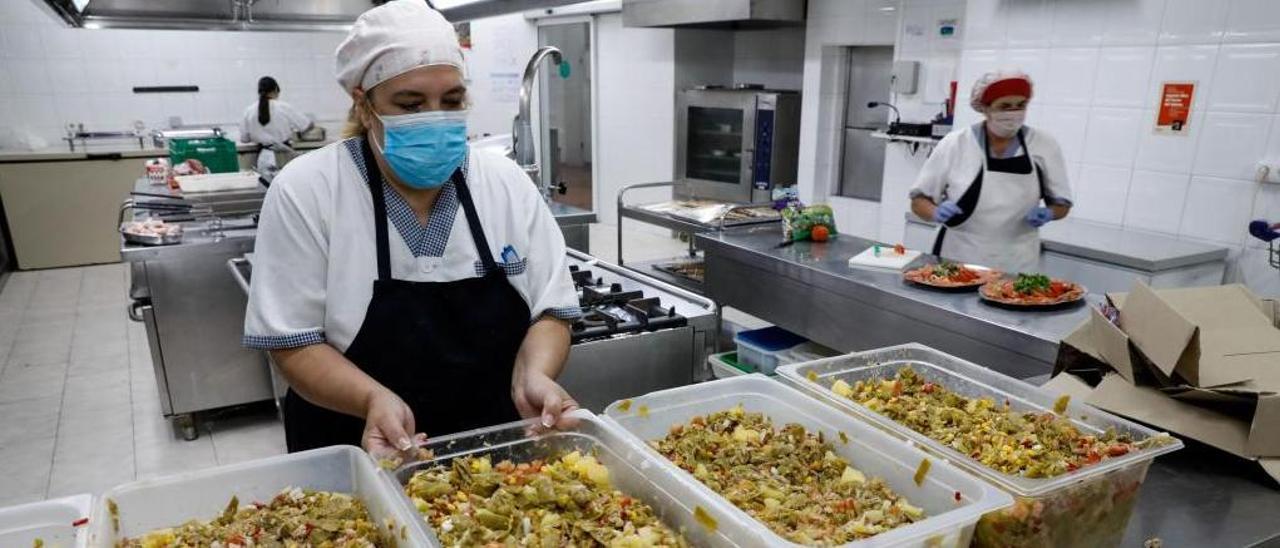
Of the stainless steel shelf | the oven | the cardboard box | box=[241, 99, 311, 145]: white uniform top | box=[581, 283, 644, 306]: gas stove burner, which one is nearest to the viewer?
the cardboard box

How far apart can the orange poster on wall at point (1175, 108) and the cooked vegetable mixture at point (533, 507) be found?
3426mm

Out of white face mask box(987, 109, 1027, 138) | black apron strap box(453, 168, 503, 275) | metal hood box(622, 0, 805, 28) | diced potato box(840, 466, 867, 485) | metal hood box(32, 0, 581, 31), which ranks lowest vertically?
diced potato box(840, 466, 867, 485)

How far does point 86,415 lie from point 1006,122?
4325 mm

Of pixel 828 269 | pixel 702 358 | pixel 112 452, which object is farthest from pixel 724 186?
pixel 112 452

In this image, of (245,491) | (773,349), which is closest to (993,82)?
(773,349)

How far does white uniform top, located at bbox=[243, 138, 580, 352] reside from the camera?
137cm

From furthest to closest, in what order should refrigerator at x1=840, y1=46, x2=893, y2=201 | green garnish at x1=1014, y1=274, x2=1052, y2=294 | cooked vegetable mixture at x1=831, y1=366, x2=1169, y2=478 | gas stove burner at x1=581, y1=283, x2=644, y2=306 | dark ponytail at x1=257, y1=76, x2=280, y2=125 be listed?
dark ponytail at x1=257, y1=76, x2=280, y2=125, refrigerator at x1=840, y1=46, x2=893, y2=201, gas stove burner at x1=581, y1=283, x2=644, y2=306, green garnish at x1=1014, y1=274, x2=1052, y2=294, cooked vegetable mixture at x1=831, y1=366, x2=1169, y2=478

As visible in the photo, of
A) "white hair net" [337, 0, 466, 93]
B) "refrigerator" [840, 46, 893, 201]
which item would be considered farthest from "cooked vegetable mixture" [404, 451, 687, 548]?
"refrigerator" [840, 46, 893, 201]

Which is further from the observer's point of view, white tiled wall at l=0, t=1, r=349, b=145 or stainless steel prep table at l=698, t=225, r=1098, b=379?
white tiled wall at l=0, t=1, r=349, b=145

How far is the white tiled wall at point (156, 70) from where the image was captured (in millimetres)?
6812

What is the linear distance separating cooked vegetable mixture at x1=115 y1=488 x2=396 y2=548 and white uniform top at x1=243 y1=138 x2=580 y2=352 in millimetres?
399

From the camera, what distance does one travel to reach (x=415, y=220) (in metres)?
1.47

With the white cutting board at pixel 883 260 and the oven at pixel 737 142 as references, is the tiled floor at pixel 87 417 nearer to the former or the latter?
the white cutting board at pixel 883 260

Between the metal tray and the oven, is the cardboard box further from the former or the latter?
the oven
